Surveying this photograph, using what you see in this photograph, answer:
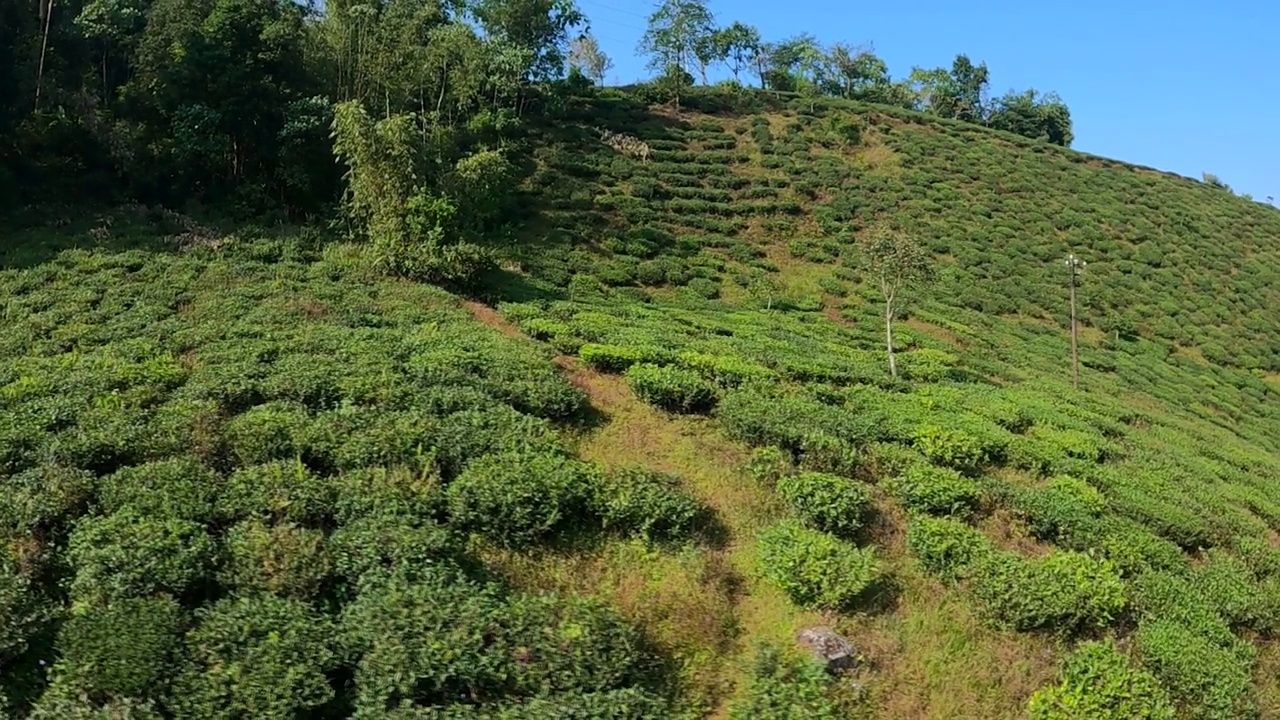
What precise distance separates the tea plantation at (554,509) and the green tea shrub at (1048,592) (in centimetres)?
4

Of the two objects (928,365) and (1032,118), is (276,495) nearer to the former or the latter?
(928,365)

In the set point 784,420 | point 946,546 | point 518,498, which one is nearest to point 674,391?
point 784,420

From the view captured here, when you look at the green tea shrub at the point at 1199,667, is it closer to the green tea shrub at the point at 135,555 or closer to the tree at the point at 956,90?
the green tea shrub at the point at 135,555

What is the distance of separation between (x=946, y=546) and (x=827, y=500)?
1.40m

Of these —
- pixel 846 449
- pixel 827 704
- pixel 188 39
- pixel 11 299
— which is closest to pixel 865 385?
pixel 846 449

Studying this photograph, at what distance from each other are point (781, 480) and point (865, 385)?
661 centimetres

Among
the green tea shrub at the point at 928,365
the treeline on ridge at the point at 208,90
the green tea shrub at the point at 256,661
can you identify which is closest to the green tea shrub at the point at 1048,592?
the green tea shrub at the point at 256,661

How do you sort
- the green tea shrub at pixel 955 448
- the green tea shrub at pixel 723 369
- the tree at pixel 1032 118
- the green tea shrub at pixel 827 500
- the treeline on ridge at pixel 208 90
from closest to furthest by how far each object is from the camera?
the green tea shrub at pixel 827 500 → the green tea shrub at pixel 955 448 → the green tea shrub at pixel 723 369 → the treeline on ridge at pixel 208 90 → the tree at pixel 1032 118

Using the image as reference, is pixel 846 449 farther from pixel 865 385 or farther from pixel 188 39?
pixel 188 39

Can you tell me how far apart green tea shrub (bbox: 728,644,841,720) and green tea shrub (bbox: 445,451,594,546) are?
257cm

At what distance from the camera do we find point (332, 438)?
9.85 metres

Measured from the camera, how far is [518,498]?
8.79 metres

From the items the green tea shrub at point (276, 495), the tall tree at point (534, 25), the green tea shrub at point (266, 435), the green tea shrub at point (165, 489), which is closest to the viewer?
the green tea shrub at point (165, 489)

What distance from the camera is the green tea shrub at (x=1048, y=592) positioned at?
8.51m
